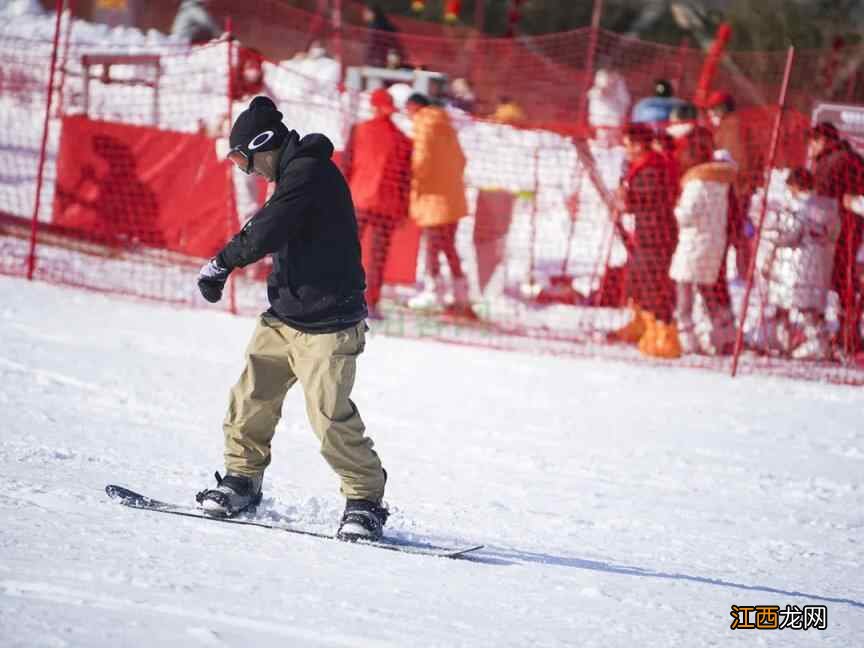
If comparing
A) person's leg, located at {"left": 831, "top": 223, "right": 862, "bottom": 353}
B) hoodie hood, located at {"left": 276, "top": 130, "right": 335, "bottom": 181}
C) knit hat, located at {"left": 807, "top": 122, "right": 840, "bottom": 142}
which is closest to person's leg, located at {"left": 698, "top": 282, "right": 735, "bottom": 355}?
person's leg, located at {"left": 831, "top": 223, "right": 862, "bottom": 353}

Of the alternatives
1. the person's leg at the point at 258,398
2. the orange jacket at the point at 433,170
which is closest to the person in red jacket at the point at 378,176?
the orange jacket at the point at 433,170

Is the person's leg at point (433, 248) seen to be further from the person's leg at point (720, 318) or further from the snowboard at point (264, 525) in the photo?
the snowboard at point (264, 525)

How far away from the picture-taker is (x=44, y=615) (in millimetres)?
3688

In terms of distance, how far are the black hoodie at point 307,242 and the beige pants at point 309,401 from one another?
3.3 inches

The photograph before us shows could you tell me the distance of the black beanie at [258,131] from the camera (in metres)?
4.80

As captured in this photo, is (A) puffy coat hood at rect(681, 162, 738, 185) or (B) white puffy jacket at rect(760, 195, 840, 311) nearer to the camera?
(A) puffy coat hood at rect(681, 162, 738, 185)

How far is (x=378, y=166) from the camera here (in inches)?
408

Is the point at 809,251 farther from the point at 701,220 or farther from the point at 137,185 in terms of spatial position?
the point at 137,185

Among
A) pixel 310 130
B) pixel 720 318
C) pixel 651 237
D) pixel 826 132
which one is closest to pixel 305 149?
pixel 651 237

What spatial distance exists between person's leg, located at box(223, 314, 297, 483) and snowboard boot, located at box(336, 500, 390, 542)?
424mm

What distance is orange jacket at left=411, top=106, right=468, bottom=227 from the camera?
10508mm

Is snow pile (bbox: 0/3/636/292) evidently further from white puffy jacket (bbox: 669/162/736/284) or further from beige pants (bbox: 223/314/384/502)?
beige pants (bbox: 223/314/384/502)

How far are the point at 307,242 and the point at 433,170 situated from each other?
5.84 m

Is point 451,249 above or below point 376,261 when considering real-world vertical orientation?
above
